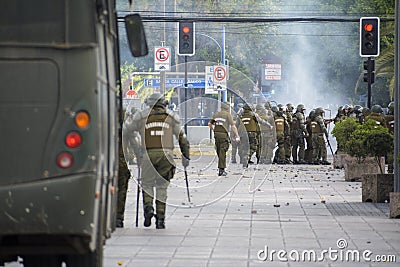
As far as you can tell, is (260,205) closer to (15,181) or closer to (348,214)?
(348,214)

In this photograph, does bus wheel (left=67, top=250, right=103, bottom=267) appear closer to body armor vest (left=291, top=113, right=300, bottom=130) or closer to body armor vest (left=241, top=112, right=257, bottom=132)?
body armor vest (left=241, top=112, right=257, bottom=132)

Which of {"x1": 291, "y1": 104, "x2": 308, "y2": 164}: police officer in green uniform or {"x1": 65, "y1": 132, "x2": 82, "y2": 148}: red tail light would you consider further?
{"x1": 291, "y1": 104, "x2": 308, "y2": 164}: police officer in green uniform

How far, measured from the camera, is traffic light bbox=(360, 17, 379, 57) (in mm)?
31109

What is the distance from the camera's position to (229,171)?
33656 mm

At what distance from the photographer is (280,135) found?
39312mm

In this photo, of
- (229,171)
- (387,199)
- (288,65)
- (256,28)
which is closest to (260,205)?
(387,199)

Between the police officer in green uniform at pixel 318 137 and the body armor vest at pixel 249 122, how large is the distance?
8.31 ft

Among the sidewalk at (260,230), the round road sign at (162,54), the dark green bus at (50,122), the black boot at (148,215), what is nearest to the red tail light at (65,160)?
the dark green bus at (50,122)

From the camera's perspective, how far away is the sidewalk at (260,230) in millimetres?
13109

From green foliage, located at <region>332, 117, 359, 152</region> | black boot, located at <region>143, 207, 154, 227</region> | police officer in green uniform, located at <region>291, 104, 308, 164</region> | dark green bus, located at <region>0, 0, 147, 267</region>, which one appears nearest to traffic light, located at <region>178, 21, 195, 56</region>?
police officer in green uniform, located at <region>291, 104, 308, 164</region>

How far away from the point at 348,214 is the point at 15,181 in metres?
11.3

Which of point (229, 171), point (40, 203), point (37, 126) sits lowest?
point (229, 171)

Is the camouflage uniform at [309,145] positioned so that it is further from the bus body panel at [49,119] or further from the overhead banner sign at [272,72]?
the overhead banner sign at [272,72]

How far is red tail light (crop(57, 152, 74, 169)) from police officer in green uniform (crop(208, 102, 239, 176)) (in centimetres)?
2237
